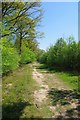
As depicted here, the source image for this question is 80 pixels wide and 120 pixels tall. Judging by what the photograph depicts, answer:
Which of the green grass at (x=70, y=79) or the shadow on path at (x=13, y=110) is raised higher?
the shadow on path at (x=13, y=110)

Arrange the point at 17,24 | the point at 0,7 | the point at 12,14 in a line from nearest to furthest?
the point at 0,7, the point at 12,14, the point at 17,24

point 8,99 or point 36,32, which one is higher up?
point 36,32

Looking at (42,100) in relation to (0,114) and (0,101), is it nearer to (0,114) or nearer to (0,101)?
(0,101)

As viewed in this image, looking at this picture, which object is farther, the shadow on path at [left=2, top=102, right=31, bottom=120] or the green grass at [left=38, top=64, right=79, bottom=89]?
the green grass at [left=38, top=64, right=79, bottom=89]

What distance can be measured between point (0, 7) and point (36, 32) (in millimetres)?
11842

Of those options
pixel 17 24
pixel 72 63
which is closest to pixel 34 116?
pixel 17 24

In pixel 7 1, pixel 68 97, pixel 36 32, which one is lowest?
pixel 68 97

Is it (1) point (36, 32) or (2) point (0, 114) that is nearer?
(2) point (0, 114)

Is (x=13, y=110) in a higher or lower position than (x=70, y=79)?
higher

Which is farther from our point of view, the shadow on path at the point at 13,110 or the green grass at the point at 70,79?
the green grass at the point at 70,79

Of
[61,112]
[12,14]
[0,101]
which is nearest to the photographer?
[61,112]

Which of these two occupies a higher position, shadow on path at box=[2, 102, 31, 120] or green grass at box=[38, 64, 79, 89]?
shadow on path at box=[2, 102, 31, 120]

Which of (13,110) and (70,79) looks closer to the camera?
(13,110)

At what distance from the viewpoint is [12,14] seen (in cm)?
2844
